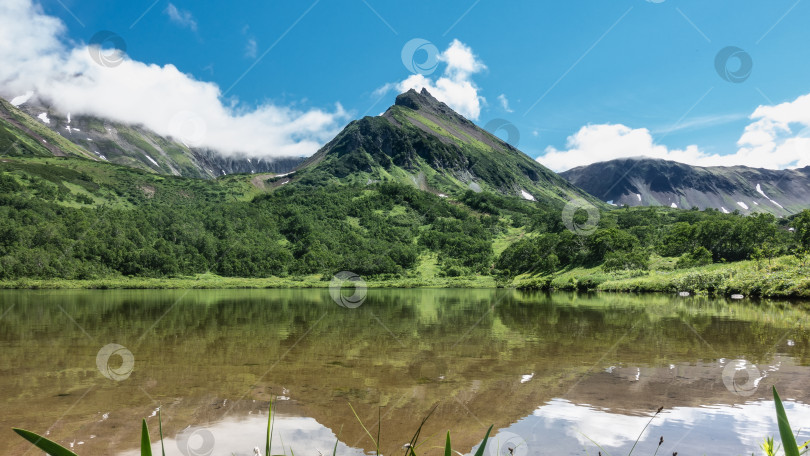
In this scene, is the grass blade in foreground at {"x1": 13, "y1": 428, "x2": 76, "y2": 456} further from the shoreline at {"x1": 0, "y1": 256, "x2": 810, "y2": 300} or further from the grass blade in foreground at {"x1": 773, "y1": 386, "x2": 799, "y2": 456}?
the shoreline at {"x1": 0, "y1": 256, "x2": 810, "y2": 300}

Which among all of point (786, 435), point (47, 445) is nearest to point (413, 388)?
point (786, 435)

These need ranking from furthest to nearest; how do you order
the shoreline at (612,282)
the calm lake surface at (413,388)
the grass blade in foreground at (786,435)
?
the shoreline at (612,282), the calm lake surface at (413,388), the grass blade in foreground at (786,435)

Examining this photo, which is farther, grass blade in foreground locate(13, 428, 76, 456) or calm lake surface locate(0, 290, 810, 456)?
calm lake surface locate(0, 290, 810, 456)

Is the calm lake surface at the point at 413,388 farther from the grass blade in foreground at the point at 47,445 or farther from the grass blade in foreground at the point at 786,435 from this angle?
the grass blade in foreground at the point at 47,445

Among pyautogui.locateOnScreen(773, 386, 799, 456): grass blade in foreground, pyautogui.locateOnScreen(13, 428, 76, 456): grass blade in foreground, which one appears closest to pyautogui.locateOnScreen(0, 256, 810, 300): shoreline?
pyautogui.locateOnScreen(773, 386, 799, 456): grass blade in foreground

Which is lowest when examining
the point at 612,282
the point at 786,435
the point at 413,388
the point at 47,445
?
the point at 413,388

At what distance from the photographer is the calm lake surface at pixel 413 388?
8.09m

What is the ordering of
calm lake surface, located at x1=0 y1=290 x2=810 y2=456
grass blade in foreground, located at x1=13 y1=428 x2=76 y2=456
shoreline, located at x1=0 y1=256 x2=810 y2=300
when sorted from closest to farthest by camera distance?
grass blade in foreground, located at x1=13 y1=428 x2=76 y2=456, calm lake surface, located at x1=0 y1=290 x2=810 y2=456, shoreline, located at x1=0 y1=256 x2=810 y2=300

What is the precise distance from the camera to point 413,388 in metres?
11.2

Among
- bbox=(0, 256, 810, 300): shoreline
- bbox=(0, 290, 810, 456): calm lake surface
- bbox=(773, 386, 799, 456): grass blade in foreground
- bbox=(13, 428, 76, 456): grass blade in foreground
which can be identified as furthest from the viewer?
bbox=(0, 256, 810, 300): shoreline

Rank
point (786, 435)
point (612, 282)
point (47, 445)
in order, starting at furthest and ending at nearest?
1. point (612, 282)
2. point (786, 435)
3. point (47, 445)

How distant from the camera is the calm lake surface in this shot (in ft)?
26.6

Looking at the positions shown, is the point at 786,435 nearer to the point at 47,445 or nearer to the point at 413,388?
the point at 47,445

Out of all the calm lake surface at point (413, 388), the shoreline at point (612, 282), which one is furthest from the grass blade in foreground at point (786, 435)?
the shoreline at point (612, 282)
